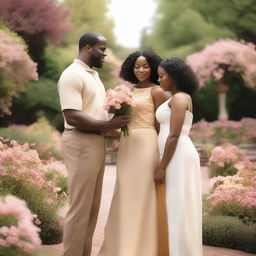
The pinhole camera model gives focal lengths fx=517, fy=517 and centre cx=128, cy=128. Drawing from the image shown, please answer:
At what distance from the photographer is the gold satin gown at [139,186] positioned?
14.8 ft

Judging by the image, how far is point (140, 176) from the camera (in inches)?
177

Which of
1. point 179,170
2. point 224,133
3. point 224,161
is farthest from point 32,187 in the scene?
point 224,133

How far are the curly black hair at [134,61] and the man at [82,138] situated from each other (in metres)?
0.38

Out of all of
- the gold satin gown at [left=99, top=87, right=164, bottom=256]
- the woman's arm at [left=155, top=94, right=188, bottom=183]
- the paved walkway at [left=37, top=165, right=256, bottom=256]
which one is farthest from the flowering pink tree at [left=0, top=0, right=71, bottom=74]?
the woman's arm at [left=155, top=94, right=188, bottom=183]

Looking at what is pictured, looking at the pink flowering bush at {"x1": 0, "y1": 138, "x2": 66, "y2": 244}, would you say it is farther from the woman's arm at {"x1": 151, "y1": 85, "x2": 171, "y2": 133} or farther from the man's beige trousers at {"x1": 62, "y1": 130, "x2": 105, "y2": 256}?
the woman's arm at {"x1": 151, "y1": 85, "x2": 171, "y2": 133}

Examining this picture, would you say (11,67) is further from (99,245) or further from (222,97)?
(99,245)

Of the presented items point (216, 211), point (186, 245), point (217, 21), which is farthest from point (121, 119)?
point (217, 21)

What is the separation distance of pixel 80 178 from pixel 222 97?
17.6m

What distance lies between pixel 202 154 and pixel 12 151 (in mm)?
11166

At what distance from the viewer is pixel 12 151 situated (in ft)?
19.2

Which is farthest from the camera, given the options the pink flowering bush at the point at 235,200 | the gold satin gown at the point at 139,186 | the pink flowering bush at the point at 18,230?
the pink flowering bush at the point at 235,200

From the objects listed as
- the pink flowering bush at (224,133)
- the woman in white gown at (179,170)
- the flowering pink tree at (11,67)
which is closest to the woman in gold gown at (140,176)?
the woman in white gown at (179,170)

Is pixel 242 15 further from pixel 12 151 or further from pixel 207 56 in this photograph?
pixel 12 151

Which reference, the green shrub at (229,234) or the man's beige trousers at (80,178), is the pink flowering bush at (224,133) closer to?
the green shrub at (229,234)
